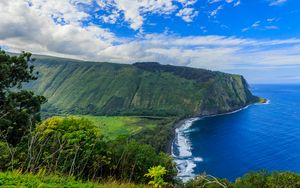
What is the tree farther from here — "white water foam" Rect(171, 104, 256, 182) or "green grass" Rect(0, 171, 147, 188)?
"white water foam" Rect(171, 104, 256, 182)

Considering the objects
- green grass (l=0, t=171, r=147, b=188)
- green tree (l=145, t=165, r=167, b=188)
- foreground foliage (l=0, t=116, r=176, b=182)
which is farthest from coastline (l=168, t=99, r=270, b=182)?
green grass (l=0, t=171, r=147, b=188)

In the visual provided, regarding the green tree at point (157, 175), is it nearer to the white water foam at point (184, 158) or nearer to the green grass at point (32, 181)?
the green grass at point (32, 181)

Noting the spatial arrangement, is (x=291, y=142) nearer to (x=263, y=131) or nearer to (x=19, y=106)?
(x=263, y=131)

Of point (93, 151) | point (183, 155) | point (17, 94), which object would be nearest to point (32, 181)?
point (93, 151)

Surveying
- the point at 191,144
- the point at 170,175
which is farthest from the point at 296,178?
the point at 191,144

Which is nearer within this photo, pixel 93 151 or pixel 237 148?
pixel 93 151

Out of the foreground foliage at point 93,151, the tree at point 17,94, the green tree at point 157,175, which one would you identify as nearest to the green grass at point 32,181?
the green tree at point 157,175

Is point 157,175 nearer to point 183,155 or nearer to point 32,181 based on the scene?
point 32,181
